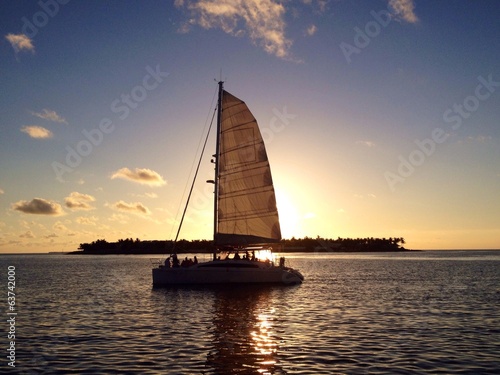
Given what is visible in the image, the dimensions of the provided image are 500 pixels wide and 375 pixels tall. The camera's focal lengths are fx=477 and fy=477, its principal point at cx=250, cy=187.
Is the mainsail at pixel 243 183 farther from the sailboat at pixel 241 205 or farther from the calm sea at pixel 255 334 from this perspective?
the calm sea at pixel 255 334

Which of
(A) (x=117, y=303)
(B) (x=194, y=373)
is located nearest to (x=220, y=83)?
(A) (x=117, y=303)

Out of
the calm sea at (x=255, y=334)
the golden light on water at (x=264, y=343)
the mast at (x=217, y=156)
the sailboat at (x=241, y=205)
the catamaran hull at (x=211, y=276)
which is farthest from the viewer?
the mast at (x=217, y=156)

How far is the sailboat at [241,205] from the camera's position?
4850 centimetres

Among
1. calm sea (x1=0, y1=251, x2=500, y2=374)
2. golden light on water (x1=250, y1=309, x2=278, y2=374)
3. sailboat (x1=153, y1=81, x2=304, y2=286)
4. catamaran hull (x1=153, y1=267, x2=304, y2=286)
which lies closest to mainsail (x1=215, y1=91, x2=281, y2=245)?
sailboat (x1=153, y1=81, x2=304, y2=286)

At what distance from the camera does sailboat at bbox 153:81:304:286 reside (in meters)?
48.5

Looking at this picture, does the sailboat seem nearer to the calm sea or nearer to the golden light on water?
the calm sea

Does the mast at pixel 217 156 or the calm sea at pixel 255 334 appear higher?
the mast at pixel 217 156

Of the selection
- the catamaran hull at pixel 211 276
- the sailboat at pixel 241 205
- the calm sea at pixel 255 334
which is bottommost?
→ the calm sea at pixel 255 334

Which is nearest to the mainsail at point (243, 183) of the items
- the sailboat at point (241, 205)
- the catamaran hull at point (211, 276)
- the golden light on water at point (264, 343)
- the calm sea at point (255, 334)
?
the sailboat at point (241, 205)

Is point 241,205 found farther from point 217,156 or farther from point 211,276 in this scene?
point 211,276

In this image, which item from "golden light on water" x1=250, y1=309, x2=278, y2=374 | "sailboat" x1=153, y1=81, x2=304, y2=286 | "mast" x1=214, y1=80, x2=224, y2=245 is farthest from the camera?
"mast" x1=214, y1=80, x2=224, y2=245

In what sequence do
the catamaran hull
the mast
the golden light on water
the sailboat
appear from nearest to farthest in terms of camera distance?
the golden light on water → the catamaran hull → the sailboat → the mast

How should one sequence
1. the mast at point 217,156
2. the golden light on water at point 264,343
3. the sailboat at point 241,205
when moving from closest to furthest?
the golden light on water at point 264,343 → the sailboat at point 241,205 → the mast at point 217,156

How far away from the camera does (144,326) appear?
27172mm
